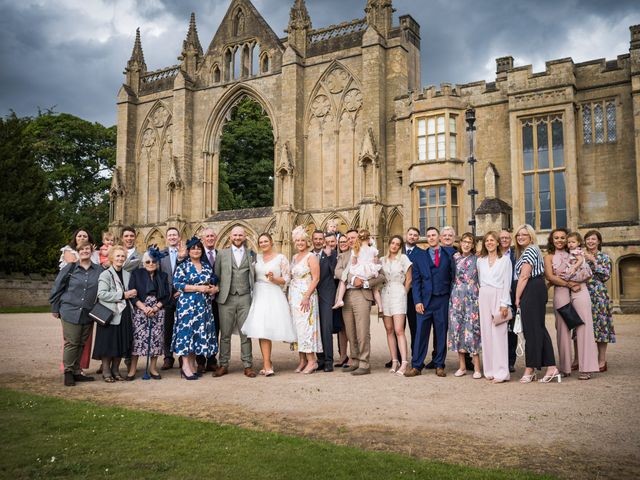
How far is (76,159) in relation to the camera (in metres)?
42.7

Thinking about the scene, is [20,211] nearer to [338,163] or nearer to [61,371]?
[338,163]

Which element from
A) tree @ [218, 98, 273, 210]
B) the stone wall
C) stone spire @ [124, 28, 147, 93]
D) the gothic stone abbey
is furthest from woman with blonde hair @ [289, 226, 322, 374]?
tree @ [218, 98, 273, 210]

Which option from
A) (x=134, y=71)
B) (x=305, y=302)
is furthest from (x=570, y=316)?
(x=134, y=71)

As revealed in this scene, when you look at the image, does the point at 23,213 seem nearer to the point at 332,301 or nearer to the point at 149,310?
the point at 149,310

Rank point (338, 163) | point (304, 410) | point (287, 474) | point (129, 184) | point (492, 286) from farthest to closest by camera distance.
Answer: point (129, 184) → point (338, 163) → point (492, 286) → point (304, 410) → point (287, 474)

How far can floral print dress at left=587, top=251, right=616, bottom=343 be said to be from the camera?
7832 millimetres

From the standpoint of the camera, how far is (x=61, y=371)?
819cm

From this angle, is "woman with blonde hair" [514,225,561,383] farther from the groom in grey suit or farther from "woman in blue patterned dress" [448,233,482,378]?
the groom in grey suit

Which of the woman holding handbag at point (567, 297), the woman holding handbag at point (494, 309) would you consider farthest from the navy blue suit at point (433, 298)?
the woman holding handbag at point (567, 297)

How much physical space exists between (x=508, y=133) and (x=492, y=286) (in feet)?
50.1

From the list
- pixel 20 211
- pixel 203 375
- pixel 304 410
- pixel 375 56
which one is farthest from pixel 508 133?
pixel 20 211

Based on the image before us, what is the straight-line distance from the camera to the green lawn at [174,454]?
3678 millimetres

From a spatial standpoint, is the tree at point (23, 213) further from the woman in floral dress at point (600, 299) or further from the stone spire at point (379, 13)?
the woman in floral dress at point (600, 299)

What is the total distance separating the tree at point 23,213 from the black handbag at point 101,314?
23.2 m
